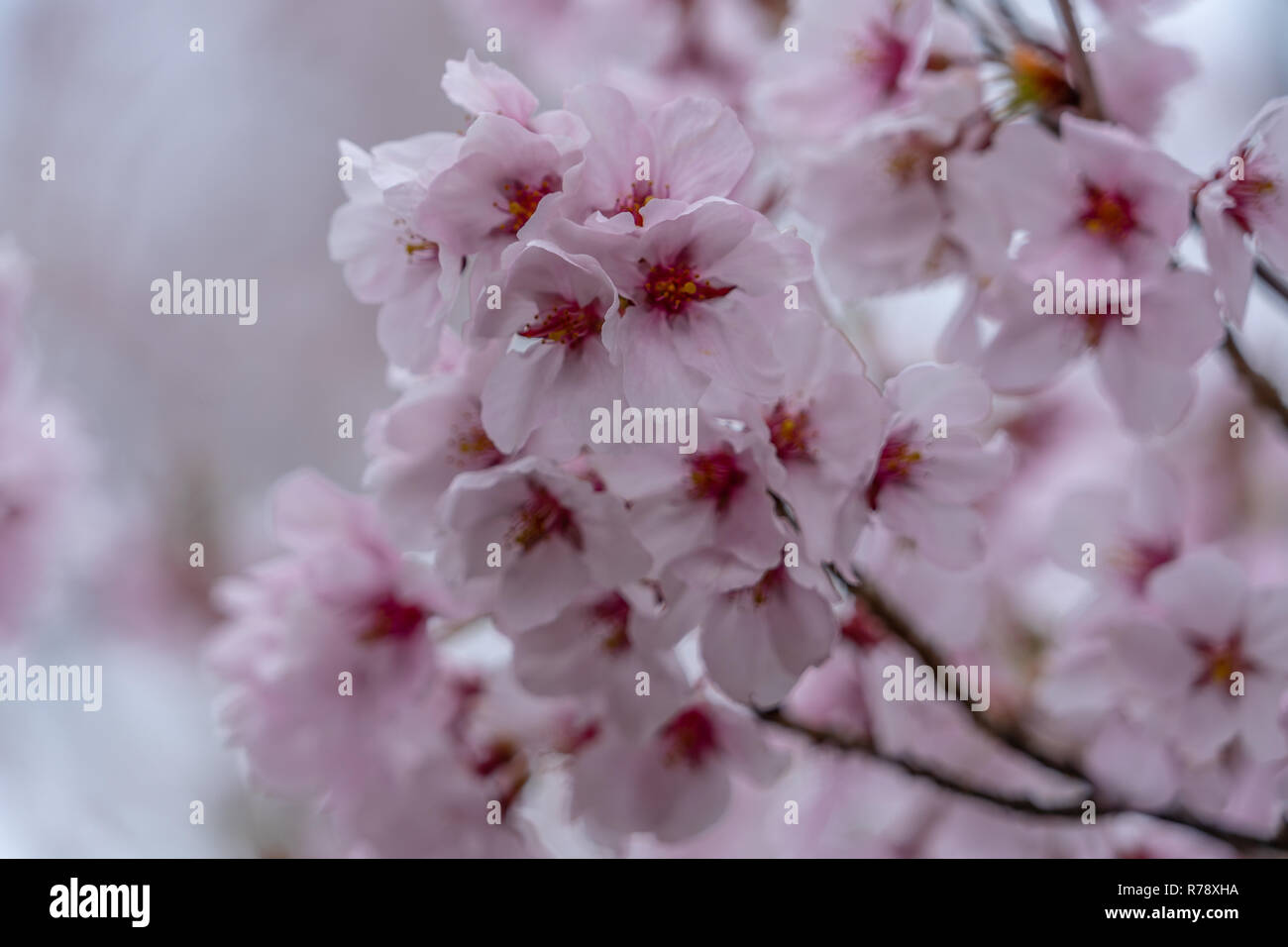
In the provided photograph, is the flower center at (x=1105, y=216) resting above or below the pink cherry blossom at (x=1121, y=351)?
above

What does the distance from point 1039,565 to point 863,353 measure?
0.99ft

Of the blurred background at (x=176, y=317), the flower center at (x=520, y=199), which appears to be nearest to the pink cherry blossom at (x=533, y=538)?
→ the flower center at (x=520, y=199)

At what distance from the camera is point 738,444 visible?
51cm

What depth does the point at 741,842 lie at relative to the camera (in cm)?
99

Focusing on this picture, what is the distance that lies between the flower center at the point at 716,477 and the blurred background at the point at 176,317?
113 centimetres

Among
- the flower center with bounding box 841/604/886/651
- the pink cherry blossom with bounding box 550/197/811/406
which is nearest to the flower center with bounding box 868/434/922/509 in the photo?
the pink cherry blossom with bounding box 550/197/811/406

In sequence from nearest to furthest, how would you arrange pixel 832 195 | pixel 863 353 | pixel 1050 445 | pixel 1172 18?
pixel 832 195, pixel 1172 18, pixel 863 353, pixel 1050 445

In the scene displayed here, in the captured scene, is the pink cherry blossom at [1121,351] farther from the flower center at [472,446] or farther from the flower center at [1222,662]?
the flower center at [472,446]

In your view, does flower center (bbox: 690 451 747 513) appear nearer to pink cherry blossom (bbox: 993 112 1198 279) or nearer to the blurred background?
pink cherry blossom (bbox: 993 112 1198 279)

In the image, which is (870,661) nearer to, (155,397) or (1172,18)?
(1172,18)

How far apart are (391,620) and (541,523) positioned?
21 centimetres

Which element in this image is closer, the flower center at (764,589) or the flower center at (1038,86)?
the flower center at (764,589)

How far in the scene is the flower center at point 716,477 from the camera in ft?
1.72
